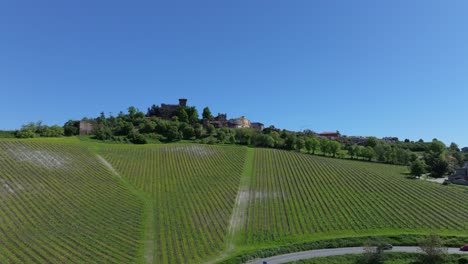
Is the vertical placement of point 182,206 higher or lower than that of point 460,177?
lower

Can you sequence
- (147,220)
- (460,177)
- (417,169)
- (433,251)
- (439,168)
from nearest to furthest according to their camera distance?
(433,251), (147,220), (417,169), (460,177), (439,168)

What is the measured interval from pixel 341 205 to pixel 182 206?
1080 inches

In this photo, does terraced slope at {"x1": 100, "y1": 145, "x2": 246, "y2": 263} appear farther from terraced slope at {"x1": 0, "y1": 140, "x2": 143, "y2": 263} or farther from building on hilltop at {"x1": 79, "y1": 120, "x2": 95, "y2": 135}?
building on hilltop at {"x1": 79, "y1": 120, "x2": 95, "y2": 135}

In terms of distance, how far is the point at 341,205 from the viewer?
58.6m

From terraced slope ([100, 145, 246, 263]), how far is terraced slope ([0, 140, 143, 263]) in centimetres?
361

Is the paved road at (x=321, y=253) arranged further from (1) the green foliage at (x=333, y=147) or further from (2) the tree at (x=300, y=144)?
(2) the tree at (x=300, y=144)

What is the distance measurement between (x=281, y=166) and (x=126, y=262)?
56.0m

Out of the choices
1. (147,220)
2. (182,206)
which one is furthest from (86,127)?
(147,220)

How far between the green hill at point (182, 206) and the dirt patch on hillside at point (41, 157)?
22 centimetres

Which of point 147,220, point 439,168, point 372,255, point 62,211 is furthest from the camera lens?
point 439,168

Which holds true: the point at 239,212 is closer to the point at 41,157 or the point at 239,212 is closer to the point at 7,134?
the point at 41,157

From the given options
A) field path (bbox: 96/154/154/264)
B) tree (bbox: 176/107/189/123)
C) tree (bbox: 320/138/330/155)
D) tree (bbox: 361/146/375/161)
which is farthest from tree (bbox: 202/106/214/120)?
field path (bbox: 96/154/154/264)

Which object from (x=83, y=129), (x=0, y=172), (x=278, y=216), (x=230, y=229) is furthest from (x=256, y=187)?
(x=83, y=129)

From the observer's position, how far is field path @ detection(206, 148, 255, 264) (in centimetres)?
4181
